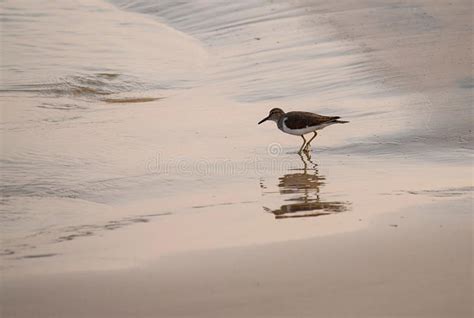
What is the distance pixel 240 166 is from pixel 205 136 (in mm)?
1077

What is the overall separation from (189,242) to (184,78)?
6.28 metres

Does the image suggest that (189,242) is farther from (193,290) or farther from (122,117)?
(122,117)

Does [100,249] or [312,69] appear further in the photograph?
[312,69]

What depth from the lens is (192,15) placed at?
1670cm

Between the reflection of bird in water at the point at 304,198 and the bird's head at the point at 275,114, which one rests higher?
the bird's head at the point at 275,114

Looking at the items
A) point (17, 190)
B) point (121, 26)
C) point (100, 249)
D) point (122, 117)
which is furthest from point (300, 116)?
point (121, 26)

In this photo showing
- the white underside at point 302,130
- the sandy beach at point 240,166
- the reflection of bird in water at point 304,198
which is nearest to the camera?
the sandy beach at point 240,166

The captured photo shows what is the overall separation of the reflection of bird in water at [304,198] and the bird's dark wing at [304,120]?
0.88 metres

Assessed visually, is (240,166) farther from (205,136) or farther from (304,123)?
(304,123)

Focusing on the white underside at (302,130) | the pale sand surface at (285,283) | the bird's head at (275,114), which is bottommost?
the pale sand surface at (285,283)

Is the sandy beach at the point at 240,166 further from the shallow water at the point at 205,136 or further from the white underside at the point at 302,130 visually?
the white underside at the point at 302,130
